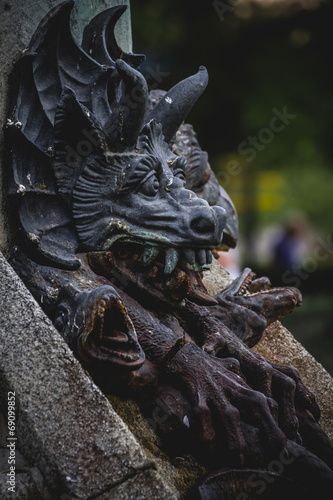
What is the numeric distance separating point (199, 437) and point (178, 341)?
360 millimetres

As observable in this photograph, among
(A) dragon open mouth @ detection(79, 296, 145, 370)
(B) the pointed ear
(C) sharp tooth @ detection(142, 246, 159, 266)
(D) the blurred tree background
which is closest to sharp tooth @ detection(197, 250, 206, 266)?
(C) sharp tooth @ detection(142, 246, 159, 266)

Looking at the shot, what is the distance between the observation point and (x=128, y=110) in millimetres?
2459

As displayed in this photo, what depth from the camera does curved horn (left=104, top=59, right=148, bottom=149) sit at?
241 cm

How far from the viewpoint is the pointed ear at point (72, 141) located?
2.42m

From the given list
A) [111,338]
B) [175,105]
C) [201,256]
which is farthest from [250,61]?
[111,338]

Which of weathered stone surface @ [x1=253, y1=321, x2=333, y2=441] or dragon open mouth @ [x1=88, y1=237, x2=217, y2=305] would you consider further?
weathered stone surface @ [x1=253, y1=321, x2=333, y2=441]

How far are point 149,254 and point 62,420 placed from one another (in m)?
0.75

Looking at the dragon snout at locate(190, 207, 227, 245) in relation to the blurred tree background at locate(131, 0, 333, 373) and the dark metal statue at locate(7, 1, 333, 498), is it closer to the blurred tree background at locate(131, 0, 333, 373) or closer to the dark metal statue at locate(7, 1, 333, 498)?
the dark metal statue at locate(7, 1, 333, 498)

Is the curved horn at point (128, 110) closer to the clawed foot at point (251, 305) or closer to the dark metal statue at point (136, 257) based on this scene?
the dark metal statue at point (136, 257)

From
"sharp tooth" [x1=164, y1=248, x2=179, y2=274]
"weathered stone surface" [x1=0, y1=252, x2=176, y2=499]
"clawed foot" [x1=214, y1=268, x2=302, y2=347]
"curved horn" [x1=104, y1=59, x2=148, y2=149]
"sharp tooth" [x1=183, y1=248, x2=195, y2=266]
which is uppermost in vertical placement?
"curved horn" [x1=104, y1=59, x2=148, y2=149]

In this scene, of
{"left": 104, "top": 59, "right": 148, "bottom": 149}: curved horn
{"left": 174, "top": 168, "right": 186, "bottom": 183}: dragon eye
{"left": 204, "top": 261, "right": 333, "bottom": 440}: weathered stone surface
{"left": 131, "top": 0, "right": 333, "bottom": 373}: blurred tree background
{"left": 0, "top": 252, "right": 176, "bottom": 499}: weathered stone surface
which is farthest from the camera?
{"left": 131, "top": 0, "right": 333, "bottom": 373}: blurred tree background

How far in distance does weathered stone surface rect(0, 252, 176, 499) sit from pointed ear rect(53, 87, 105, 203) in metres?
0.62

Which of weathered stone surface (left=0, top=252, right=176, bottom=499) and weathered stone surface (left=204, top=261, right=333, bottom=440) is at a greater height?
weathered stone surface (left=204, top=261, right=333, bottom=440)

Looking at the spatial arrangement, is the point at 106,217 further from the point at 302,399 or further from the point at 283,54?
the point at 283,54
